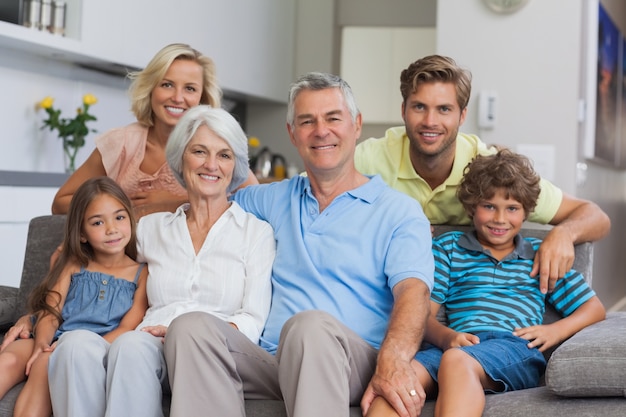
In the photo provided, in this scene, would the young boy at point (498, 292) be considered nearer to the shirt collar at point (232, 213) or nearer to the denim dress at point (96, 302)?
the shirt collar at point (232, 213)

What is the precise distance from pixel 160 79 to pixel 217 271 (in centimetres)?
98

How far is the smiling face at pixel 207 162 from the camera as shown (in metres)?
2.53

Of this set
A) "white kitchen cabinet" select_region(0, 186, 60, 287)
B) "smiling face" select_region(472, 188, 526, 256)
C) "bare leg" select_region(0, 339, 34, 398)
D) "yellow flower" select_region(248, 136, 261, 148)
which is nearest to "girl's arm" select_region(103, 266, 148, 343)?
"bare leg" select_region(0, 339, 34, 398)

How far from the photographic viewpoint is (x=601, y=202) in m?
4.99

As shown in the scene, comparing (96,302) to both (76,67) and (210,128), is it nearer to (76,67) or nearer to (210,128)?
(210,128)

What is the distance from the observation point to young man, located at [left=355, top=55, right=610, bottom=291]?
9.16 ft

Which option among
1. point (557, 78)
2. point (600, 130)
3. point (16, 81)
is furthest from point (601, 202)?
point (16, 81)

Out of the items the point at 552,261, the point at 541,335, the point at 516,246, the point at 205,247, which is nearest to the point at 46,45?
the point at 205,247

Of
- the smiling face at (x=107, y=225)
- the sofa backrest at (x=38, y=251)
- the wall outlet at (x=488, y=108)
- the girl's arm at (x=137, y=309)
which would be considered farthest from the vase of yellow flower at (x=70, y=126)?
the girl's arm at (x=137, y=309)

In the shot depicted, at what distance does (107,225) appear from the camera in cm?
261

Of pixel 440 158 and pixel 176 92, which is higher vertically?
pixel 176 92

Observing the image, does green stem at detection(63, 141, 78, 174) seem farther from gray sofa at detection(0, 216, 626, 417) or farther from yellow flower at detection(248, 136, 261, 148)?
gray sofa at detection(0, 216, 626, 417)

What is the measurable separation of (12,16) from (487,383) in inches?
118

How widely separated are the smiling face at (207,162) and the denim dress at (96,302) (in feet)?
1.03
